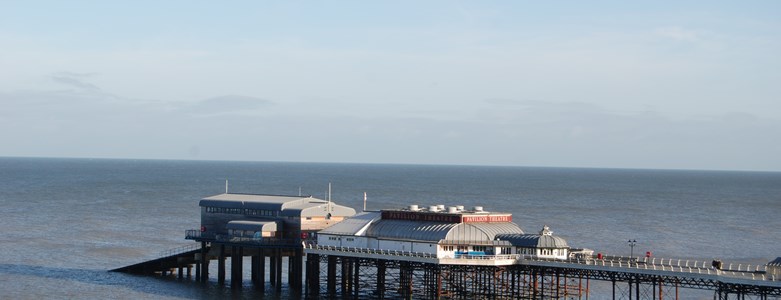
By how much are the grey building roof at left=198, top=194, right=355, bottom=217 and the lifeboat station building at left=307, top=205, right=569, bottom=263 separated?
5639 millimetres

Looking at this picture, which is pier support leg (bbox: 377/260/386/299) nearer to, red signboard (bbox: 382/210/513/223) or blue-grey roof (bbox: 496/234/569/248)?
red signboard (bbox: 382/210/513/223)

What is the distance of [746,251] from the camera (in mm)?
132250

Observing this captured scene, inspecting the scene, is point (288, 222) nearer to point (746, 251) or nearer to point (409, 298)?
point (409, 298)

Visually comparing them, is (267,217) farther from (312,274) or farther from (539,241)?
(539,241)

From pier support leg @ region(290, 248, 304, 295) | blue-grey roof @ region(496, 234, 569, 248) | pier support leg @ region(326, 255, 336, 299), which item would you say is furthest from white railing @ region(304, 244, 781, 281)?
pier support leg @ region(290, 248, 304, 295)

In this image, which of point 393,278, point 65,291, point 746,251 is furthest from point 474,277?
point 746,251

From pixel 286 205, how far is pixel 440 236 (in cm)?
1840

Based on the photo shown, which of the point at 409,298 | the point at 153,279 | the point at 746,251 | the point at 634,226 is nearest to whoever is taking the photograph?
the point at 409,298

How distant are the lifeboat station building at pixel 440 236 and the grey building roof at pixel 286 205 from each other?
5.64 m

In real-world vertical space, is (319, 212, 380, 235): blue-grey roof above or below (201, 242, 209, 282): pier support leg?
above

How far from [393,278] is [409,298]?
1081 centimetres

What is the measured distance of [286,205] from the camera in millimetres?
101438

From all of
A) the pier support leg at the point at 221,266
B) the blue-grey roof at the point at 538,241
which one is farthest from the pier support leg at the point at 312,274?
the blue-grey roof at the point at 538,241

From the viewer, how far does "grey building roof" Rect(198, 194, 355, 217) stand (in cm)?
10038
